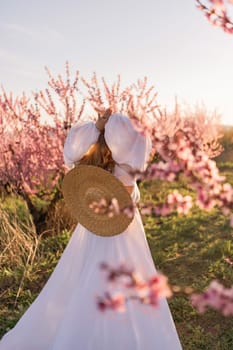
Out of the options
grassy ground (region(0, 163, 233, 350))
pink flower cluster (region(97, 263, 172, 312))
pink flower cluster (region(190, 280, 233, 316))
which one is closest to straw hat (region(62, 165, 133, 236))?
grassy ground (region(0, 163, 233, 350))

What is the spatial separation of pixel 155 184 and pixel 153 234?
4659 millimetres

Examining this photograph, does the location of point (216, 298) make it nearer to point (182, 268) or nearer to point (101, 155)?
point (101, 155)

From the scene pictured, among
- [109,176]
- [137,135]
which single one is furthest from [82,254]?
[137,135]

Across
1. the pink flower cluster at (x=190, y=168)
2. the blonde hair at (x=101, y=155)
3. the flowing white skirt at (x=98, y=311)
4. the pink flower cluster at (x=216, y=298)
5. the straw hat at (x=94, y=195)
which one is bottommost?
the flowing white skirt at (x=98, y=311)

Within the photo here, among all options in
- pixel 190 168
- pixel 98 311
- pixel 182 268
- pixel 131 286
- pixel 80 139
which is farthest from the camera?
pixel 182 268

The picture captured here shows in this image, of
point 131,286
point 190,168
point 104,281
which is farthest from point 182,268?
point 131,286

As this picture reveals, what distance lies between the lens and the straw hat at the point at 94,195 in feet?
12.1

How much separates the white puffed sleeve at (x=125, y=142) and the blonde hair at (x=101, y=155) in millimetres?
141

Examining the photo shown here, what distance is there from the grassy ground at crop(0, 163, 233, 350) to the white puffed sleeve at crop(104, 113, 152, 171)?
197cm

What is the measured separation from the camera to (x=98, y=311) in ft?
12.4

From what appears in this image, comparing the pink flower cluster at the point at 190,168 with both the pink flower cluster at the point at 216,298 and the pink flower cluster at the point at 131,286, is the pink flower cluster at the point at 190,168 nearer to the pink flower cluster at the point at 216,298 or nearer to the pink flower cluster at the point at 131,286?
the pink flower cluster at the point at 216,298

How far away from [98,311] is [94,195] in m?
0.84

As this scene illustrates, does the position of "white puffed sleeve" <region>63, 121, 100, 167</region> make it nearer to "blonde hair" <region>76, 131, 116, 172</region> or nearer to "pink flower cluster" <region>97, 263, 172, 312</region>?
"blonde hair" <region>76, 131, 116, 172</region>

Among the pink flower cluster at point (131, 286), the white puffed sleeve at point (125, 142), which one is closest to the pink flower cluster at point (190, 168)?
the pink flower cluster at point (131, 286)
